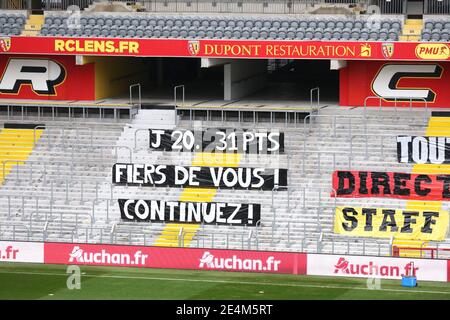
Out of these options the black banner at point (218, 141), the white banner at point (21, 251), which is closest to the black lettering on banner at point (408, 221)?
the black banner at point (218, 141)

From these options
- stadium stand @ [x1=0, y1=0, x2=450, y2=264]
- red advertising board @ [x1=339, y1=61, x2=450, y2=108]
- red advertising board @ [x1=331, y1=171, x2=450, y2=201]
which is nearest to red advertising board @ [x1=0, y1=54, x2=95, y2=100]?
stadium stand @ [x1=0, y1=0, x2=450, y2=264]

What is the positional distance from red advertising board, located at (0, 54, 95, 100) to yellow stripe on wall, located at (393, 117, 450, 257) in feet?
43.4

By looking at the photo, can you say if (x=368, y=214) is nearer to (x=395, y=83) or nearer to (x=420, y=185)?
(x=420, y=185)

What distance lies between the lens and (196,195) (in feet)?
166

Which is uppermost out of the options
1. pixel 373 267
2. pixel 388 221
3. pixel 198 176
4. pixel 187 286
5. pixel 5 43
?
pixel 5 43

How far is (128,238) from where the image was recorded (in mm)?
49219

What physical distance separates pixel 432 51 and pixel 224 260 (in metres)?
11.7

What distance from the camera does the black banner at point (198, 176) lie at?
50406mm

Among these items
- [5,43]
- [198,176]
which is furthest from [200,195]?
[5,43]

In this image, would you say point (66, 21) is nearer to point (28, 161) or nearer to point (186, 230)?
point (28, 161)

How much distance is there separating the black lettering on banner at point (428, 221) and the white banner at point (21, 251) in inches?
463

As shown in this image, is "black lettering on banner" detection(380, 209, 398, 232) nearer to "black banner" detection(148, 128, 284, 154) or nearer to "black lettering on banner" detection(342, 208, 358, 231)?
"black lettering on banner" detection(342, 208, 358, 231)

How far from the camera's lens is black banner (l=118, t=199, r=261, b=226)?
4922 centimetres
